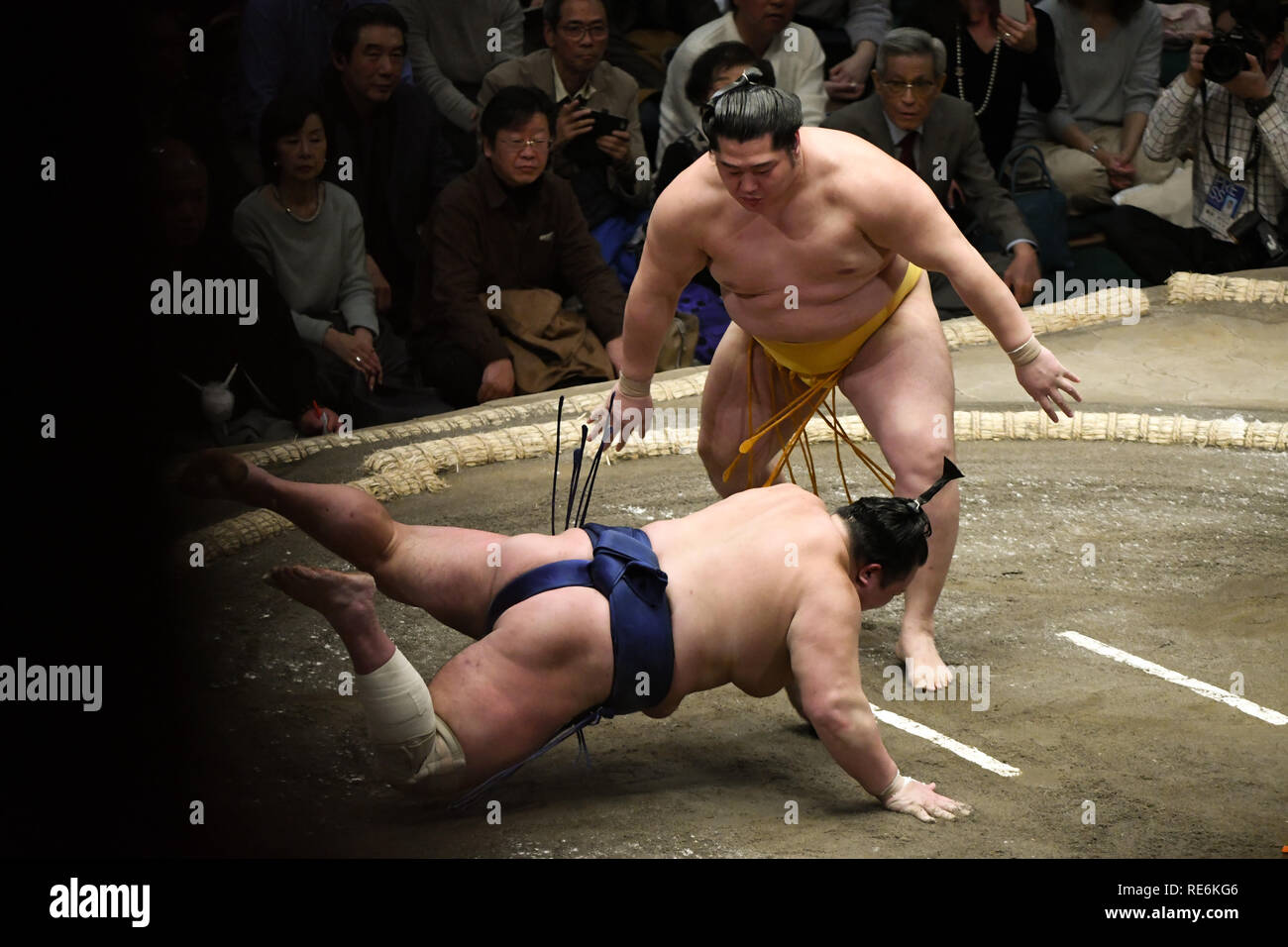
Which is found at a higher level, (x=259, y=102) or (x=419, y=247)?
(x=259, y=102)

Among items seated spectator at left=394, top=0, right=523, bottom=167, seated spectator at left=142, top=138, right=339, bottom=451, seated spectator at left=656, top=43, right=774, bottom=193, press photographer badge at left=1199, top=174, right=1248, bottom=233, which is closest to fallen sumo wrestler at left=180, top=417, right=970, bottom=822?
seated spectator at left=142, top=138, right=339, bottom=451

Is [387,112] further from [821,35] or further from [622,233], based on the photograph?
[821,35]

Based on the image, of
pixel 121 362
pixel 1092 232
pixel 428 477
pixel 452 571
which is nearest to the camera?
pixel 121 362

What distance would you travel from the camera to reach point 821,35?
5059mm

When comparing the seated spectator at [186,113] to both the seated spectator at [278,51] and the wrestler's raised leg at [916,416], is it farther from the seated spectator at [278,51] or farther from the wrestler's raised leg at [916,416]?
the wrestler's raised leg at [916,416]

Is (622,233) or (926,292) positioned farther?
(622,233)

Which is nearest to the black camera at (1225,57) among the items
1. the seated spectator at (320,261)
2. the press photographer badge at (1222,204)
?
the press photographer badge at (1222,204)

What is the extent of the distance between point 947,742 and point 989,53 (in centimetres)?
292

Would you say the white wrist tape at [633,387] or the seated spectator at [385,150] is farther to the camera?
the seated spectator at [385,150]

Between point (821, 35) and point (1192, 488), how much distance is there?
216 cm

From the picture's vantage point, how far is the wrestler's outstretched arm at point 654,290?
2549mm

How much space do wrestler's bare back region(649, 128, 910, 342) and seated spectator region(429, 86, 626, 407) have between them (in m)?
1.47

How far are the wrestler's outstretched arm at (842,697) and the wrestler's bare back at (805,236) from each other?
606mm

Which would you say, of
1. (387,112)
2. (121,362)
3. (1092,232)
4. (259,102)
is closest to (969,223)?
(1092,232)
